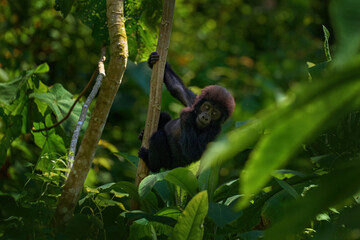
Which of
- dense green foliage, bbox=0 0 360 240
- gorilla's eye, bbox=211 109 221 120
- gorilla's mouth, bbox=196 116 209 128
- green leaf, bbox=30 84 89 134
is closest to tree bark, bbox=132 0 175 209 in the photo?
dense green foliage, bbox=0 0 360 240

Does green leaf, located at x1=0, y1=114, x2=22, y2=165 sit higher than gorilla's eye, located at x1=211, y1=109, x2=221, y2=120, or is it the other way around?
green leaf, located at x1=0, y1=114, x2=22, y2=165

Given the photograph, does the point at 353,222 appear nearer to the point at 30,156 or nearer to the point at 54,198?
the point at 54,198

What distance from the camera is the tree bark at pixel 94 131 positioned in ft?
5.03

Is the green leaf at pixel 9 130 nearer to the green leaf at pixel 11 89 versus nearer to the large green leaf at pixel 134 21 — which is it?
the green leaf at pixel 11 89

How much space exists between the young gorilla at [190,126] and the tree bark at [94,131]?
50.8 inches

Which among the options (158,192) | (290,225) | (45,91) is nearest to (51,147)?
(45,91)

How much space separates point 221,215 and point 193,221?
97 mm

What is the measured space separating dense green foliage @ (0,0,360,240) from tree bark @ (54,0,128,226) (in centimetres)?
9

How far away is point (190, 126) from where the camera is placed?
3.06 m

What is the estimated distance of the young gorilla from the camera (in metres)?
3.01

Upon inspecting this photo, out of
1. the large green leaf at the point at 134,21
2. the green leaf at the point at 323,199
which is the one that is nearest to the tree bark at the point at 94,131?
the large green leaf at the point at 134,21

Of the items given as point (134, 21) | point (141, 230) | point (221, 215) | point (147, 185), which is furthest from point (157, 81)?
point (221, 215)

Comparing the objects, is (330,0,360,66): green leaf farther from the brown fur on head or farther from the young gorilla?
the brown fur on head

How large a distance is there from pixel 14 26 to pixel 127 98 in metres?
1.27
